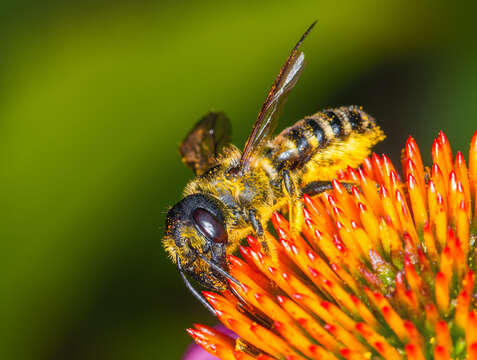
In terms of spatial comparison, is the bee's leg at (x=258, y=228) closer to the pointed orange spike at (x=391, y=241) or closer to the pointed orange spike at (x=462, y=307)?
the pointed orange spike at (x=391, y=241)

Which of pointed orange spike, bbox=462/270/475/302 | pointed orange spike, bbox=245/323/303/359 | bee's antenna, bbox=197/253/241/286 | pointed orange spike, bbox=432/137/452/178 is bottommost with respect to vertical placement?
pointed orange spike, bbox=245/323/303/359

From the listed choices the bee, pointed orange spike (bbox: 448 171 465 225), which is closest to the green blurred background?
the bee

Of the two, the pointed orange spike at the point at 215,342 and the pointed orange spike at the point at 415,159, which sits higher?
the pointed orange spike at the point at 415,159

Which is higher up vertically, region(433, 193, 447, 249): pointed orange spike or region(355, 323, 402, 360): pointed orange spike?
region(433, 193, 447, 249): pointed orange spike

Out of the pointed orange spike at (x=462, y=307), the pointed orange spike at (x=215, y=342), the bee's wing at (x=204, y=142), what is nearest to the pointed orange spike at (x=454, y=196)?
the pointed orange spike at (x=462, y=307)

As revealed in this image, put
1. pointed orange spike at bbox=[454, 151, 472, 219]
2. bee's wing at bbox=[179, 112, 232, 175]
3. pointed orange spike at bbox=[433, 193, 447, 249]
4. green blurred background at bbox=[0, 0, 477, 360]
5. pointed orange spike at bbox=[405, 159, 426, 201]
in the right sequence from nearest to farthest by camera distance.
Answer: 1. pointed orange spike at bbox=[433, 193, 447, 249]
2. pointed orange spike at bbox=[454, 151, 472, 219]
3. pointed orange spike at bbox=[405, 159, 426, 201]
4. bee's wing at bbox=[179, 112, 232, 175]
5. green blurred background at bbox=[0, 0, 477, 360]

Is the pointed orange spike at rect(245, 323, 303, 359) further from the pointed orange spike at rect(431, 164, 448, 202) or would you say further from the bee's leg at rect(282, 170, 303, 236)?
the pointed orange spike at rect(431, 164, 448, 202)

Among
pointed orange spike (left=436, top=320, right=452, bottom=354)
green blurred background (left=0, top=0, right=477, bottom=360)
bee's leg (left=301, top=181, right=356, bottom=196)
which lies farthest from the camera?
green blurred background (left=0, top=0, right=477, bottom=360)
